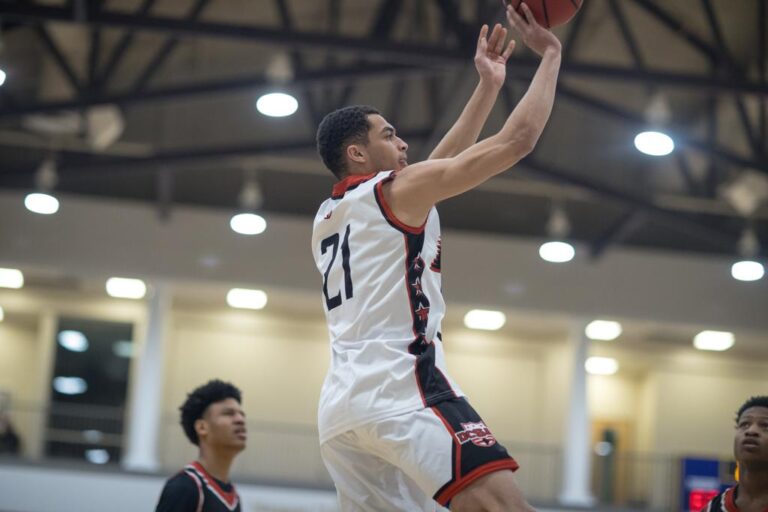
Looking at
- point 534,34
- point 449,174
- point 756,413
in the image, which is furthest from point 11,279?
point 449,174

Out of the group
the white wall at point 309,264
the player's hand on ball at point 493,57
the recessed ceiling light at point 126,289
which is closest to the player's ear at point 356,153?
the player's hand on ball at point 493,57

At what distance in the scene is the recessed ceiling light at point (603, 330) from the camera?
73.9 feet

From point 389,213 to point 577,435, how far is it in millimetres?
17931

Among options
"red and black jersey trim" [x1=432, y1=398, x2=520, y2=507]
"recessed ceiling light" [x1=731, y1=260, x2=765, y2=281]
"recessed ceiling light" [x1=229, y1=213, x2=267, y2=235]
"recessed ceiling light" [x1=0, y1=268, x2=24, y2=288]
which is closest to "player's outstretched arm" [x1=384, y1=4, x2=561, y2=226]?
"red and black jersey trim" [x1=432, y1=398, x2=520, y2=507]

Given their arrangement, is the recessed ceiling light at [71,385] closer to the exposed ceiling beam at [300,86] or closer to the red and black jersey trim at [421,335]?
the exposed ceiling beam at [300,86]

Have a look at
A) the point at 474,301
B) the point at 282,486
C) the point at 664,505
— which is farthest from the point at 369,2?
the point at 664,505

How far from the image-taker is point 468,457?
371cm

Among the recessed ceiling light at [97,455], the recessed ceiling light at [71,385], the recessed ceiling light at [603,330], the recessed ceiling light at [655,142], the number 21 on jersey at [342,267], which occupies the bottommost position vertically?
the number 21 on jersey at [342,267]

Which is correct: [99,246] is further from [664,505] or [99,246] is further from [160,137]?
[664,505]

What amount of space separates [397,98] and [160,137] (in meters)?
5.54

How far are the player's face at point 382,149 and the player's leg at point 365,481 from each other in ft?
3.33

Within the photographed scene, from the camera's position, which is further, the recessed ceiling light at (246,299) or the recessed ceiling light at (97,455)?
the recessed ceiling light at (246,299)

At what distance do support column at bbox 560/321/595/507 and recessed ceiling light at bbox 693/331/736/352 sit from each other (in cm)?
258

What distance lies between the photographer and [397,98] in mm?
16359
